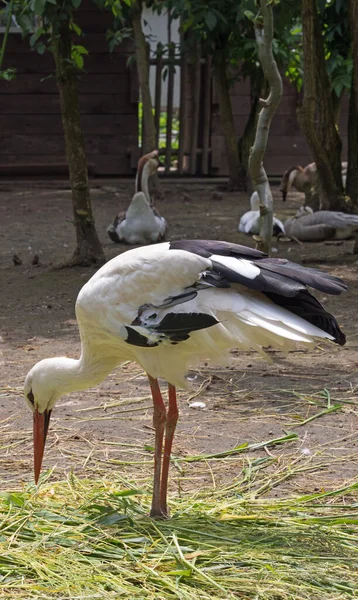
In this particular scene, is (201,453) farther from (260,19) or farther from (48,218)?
(48,218)

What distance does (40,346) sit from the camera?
21.0 feet

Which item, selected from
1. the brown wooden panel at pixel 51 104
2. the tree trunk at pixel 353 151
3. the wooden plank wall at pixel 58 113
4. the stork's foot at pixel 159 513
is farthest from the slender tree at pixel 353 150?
the stork's foot at pixel 159 513

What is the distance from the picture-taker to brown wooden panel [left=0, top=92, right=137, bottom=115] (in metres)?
15.7

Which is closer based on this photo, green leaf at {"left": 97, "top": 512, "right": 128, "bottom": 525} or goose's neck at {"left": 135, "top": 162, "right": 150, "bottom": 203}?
green leaf at {"left": 97, "top": 512, "right": 128, "bottom": 525}

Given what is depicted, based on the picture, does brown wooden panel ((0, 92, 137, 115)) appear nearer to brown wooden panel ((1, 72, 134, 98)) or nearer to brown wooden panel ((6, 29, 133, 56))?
brown wooden panel ((1, 72, 134, 98))

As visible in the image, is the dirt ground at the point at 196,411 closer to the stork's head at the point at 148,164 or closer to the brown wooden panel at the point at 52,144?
the stork's head at the point at 148,164

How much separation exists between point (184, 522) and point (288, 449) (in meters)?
0.97

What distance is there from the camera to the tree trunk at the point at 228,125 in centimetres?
1380

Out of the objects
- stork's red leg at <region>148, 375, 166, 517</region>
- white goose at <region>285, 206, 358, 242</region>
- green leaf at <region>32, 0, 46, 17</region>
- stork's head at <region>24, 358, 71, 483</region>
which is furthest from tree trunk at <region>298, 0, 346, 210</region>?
stork's head at <region>24, 358, 71, 483</region>

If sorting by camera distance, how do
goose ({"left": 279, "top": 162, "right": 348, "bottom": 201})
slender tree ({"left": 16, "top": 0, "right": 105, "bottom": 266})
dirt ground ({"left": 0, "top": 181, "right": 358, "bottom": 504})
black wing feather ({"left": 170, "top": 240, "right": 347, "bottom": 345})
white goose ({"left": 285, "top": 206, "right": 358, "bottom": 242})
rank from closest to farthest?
black wing feather ({"left": 170, "top": 240, "right": 347, "bottom": 345}) → dirt ground ({"left": 0, "top": 181, "right": 358, "bottom": 504}) → slender tree ({"left": 16, "top": 0, "right": 105, "bottom": 266}) → white goose ({"left": 285, "top": 206, "right": 358, "bottom": 242}) → goose ({"left": 279, "top": 162, "right": 348, "bottom": 201})

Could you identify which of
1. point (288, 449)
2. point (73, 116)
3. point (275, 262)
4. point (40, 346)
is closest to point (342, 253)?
point (73, 116)

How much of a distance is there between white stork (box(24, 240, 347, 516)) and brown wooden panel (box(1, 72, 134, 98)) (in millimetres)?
12296

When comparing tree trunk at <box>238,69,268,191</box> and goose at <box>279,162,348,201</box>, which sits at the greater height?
tree trunk at <box>238,69,268,191</box>

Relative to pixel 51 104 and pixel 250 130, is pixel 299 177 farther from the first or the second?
pixel 51 104
